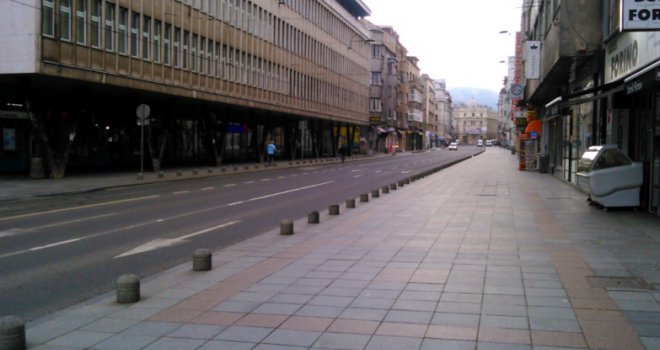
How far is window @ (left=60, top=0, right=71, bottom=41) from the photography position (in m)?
25.4

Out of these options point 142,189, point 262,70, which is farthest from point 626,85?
point 262,70

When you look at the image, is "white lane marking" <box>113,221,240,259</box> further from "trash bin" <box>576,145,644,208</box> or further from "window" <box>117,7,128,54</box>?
"window" <box>117,7,128,54</box>

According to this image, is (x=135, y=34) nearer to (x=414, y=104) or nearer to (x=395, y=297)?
(x=395, y=297)

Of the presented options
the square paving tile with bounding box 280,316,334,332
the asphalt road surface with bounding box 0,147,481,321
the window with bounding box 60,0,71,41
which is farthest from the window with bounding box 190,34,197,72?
the square paving tile with bounding box 280,316,334,332

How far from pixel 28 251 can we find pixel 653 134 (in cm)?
1285

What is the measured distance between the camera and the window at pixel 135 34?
30.5 m

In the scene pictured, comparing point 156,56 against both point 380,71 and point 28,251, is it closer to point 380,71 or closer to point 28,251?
point 28,251

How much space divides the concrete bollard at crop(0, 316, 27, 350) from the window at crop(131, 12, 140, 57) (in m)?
27.1

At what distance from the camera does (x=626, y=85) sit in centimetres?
1291

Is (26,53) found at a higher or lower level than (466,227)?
higher

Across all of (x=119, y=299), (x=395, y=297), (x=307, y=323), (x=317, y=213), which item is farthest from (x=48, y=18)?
(x=307, y=323)

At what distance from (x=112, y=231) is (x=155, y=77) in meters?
20.8

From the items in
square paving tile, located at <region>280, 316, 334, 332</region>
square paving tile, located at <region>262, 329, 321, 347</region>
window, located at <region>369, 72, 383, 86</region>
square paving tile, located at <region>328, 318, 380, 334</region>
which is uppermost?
window, located at <region>369, 72, 383, 86</region>

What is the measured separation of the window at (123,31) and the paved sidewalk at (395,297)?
67.1 feet
